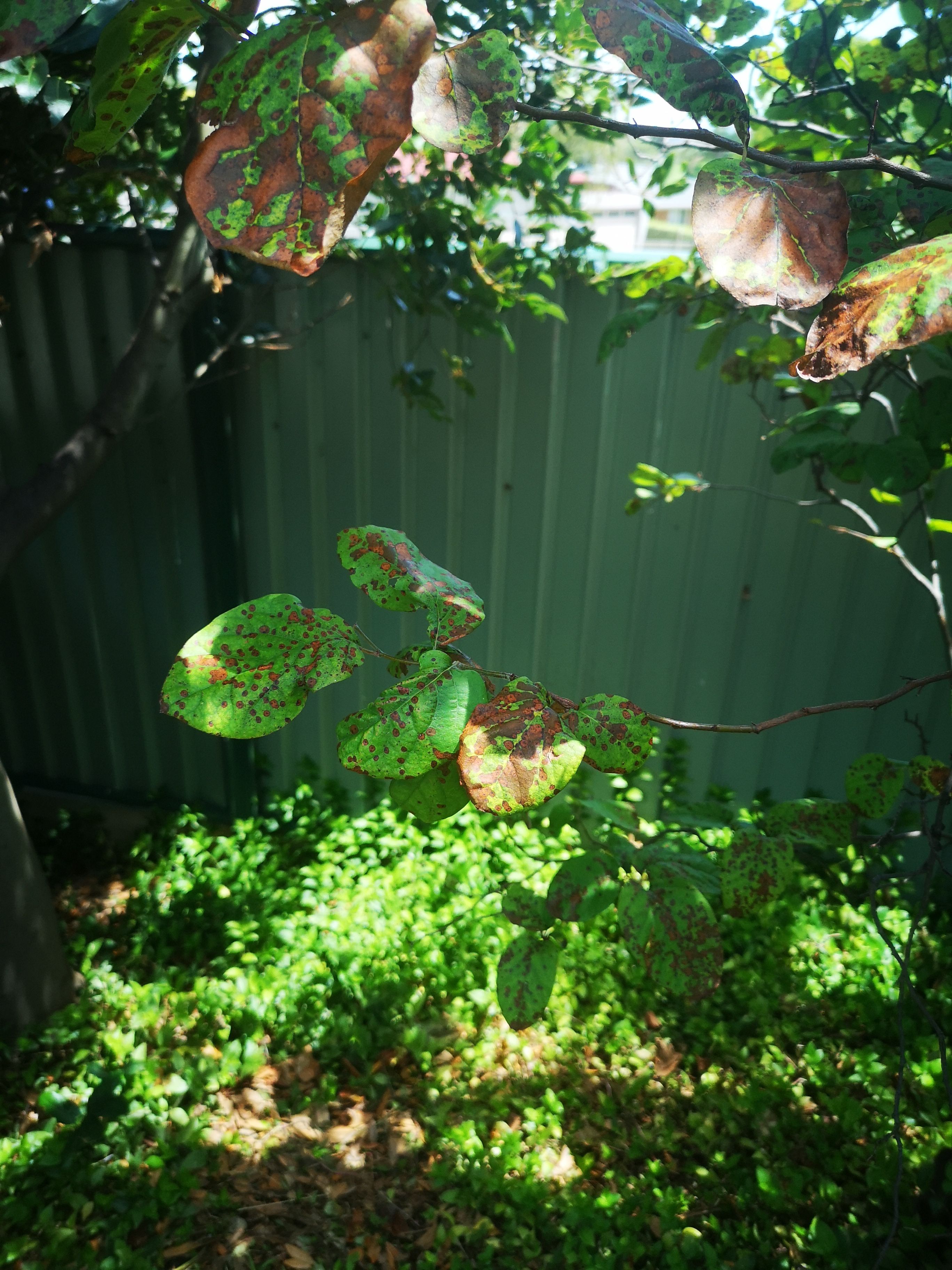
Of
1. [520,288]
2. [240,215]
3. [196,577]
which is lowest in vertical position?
[196,577]

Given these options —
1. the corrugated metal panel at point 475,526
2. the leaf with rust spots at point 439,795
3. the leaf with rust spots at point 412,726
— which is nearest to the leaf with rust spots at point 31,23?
the leaf with rust spots at point 412,726

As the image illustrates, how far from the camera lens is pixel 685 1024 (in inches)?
104

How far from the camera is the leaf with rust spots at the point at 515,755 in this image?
591mm

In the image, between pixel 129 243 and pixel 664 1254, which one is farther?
pixel 129 243

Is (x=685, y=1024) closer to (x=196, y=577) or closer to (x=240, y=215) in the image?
(x=196, y=577)

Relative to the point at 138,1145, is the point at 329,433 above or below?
above

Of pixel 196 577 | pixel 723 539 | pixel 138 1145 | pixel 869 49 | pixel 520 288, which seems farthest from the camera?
pixel 196 577

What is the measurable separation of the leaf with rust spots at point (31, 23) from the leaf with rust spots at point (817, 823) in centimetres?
151

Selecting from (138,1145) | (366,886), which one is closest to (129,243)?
(366,886)

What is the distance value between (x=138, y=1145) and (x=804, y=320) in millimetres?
2957

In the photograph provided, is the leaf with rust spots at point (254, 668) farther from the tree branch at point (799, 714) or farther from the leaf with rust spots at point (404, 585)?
the tree branch at point (799, 714)

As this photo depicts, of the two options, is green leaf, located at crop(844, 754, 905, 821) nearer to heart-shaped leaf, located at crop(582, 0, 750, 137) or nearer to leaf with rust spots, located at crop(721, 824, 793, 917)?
leaf with rust spots, located at crop(721, 824, 793, 917)

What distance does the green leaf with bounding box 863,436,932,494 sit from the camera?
1430 millimetres

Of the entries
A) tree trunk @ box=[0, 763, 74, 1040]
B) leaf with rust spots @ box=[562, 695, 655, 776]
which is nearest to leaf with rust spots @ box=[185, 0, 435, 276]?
leaf with rust spots @ box=[562, 695, 655, 776]
